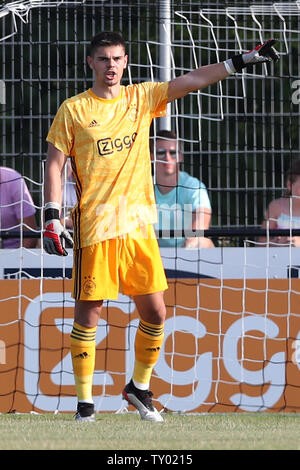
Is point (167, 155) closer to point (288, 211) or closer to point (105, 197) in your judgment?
point (288, 211)

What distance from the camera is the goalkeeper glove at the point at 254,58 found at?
21.1 feet

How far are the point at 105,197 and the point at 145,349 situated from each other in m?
0.91

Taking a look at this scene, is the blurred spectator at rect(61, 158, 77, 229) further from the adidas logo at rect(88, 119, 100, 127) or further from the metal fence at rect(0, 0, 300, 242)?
the adidas logo at rect(88, 119, 100, 127)

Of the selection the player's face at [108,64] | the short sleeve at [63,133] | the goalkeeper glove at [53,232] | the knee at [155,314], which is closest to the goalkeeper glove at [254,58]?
the player's face at [108,64]

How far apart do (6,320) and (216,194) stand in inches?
95.8

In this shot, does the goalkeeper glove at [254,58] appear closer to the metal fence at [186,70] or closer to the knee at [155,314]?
the knee at [155,314]

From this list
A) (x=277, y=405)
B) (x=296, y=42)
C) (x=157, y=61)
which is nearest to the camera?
(x=277, y=405)

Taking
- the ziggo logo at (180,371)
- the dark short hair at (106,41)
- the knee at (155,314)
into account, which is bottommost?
the ziggo logo at (180,371)

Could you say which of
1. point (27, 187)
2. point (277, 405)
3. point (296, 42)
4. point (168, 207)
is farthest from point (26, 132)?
point (277, 405)

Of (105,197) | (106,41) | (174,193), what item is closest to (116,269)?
(105,197)

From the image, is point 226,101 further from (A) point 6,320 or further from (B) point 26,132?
(A) point 6,320

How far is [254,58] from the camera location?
21.2 feet

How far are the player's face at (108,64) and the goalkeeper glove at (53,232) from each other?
2.44ft

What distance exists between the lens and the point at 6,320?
8.05m
